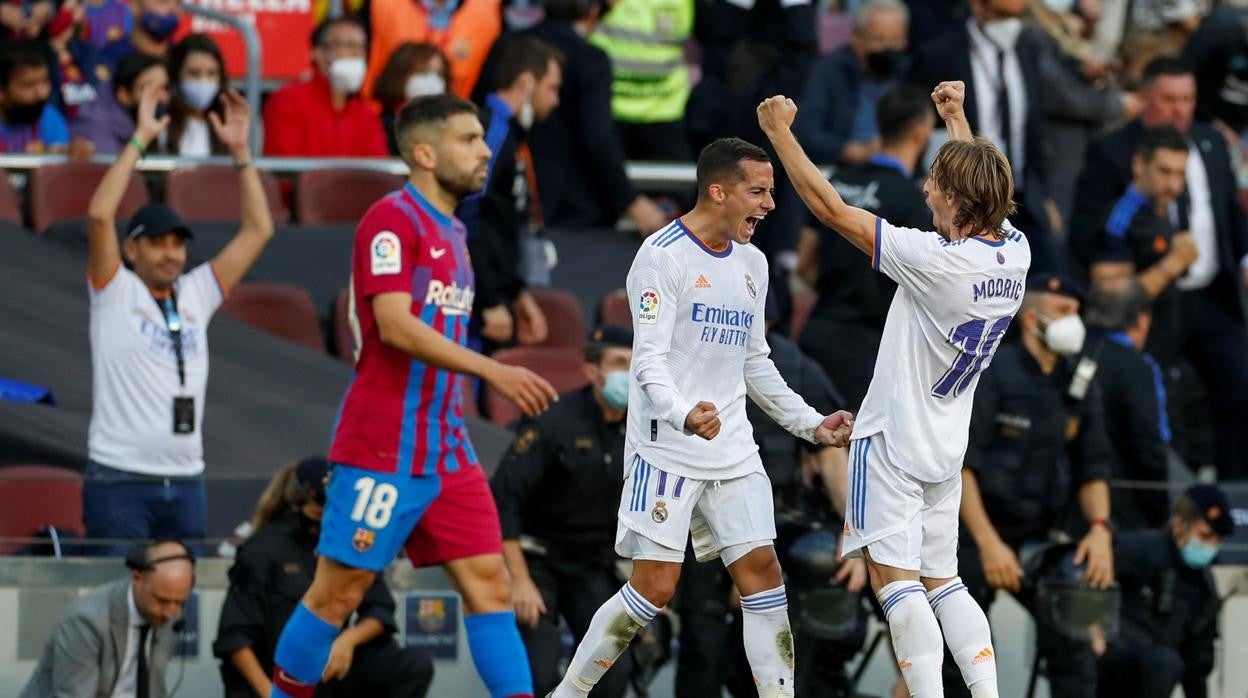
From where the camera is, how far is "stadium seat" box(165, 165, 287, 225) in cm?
1301

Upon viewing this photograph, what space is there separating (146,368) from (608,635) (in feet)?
10.6

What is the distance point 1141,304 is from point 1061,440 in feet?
5.37

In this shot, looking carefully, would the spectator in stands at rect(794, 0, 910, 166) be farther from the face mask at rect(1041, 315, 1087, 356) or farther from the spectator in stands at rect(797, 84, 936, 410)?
the face mask at rect(1041, 315, 1087, 356)

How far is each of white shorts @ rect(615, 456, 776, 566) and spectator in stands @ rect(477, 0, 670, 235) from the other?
539 cm

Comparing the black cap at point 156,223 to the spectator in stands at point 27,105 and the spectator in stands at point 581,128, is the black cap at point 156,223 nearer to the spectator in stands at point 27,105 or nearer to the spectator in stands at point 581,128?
the spectator in stands at point 581,128

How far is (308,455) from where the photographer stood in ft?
36.9

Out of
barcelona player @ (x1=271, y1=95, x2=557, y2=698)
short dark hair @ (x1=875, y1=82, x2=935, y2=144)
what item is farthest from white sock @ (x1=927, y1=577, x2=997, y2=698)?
short dark hair @ (x1=875, y1=82, x2=935, y2=144)

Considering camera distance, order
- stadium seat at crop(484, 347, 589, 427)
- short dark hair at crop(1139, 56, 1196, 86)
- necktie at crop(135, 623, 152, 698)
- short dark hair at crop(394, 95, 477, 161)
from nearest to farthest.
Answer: short dark hair at crop(394, 95, 477, 161) → necktie at crop(135, 623, 152, 698) → stadium seat at crop(484, 347, 589, 427) → short dark hair at crop(1139, 56, 1196, 86)

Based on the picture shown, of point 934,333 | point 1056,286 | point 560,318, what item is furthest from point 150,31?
point 934,333

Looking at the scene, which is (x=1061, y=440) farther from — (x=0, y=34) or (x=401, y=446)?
(x=0, y=34)

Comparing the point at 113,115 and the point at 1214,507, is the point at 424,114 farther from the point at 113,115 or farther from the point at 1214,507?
the point at 113,115

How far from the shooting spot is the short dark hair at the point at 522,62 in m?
11.5

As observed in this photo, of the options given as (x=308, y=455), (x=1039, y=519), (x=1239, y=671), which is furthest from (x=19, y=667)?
(x=1239, y=671)

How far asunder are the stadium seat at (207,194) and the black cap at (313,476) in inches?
143
